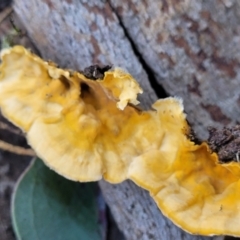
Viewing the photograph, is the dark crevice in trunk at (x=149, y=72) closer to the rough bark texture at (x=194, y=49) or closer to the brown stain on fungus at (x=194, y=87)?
the rough bark texture at (x=194, y=49)

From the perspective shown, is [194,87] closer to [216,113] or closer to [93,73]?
[216,113]

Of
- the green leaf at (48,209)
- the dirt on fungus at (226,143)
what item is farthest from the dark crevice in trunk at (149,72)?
the green leaf at (48,209)

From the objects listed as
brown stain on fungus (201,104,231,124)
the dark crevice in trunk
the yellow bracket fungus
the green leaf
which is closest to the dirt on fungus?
the yellow bracket fungus

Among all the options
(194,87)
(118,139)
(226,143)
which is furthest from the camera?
(194,87)

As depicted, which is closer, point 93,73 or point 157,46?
point 93,73

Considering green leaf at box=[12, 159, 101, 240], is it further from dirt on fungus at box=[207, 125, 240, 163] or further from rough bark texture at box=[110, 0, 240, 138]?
dirt on fungus at box=[207, 125, 240, 163]

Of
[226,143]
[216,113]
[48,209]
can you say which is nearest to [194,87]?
[216,113]
